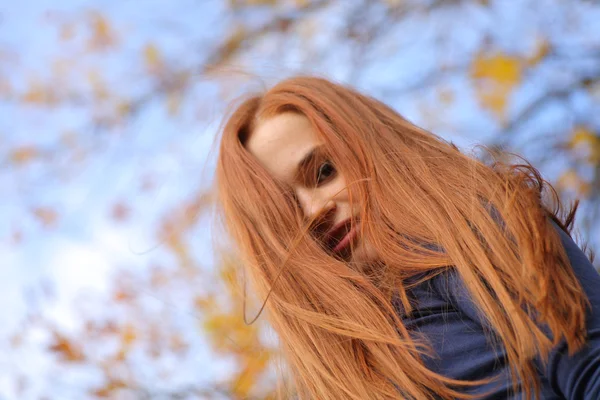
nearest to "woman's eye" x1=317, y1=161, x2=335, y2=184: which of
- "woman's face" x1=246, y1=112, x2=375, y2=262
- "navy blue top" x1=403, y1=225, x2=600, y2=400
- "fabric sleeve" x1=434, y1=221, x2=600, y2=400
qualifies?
"woman's face" x1=246, y1=112, x2=375, y2=262

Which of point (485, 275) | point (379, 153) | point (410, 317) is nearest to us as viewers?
point (485, 275)

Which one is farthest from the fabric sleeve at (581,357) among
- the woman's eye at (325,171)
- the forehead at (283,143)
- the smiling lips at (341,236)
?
the forehead at (283,143)

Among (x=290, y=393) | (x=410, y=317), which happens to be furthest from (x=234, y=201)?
(x=410, y=317)

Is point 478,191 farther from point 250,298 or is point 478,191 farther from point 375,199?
point 250,298

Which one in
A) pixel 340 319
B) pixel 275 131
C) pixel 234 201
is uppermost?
pixel 275 131

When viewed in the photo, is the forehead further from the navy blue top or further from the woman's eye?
the navy blue top

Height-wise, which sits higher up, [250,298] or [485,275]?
[250,298]

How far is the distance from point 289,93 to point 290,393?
3.13ft

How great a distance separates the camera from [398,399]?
49.4 inches

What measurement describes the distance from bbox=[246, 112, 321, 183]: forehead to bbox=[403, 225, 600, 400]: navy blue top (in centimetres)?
58

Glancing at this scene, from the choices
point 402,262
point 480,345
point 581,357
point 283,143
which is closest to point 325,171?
point 283,143

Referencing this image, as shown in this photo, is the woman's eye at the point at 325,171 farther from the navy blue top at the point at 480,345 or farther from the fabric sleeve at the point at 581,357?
the fabric sleeve at the point at 581,357

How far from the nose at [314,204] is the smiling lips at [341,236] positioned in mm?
54

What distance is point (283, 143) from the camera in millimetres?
1817
